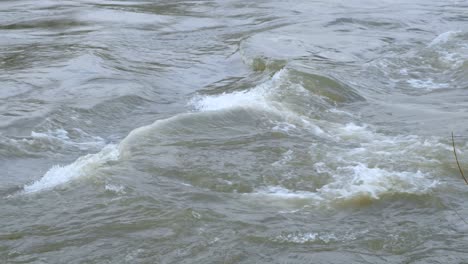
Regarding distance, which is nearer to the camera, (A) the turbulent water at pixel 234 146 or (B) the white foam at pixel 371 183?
(A) the turbulent water at pixel 234 146

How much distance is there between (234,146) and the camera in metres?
5.71

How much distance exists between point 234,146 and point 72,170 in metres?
1.22

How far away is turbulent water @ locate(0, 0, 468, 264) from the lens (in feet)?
13.7

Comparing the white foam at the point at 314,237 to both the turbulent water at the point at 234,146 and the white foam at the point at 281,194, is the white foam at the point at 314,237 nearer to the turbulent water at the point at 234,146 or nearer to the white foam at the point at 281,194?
the turbulent water at the point at 234,146

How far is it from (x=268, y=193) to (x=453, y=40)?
5757mm

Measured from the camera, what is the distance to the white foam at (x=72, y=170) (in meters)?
5.03

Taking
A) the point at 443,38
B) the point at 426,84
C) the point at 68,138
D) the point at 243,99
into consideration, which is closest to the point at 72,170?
the point at 68,138

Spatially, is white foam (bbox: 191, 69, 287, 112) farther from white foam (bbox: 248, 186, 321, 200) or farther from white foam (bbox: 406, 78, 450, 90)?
white foam (bbox: 248, 186, 321, 200)

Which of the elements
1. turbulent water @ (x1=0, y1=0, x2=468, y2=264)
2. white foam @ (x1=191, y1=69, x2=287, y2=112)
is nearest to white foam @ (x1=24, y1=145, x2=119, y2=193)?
turbulent water @ (x1=0, y1=0, x2=468, y2=264)

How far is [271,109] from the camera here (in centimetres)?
653

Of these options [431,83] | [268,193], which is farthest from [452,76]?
[268,193]

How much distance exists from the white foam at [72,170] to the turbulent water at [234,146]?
17 mm

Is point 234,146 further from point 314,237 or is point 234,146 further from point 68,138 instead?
point 314,237

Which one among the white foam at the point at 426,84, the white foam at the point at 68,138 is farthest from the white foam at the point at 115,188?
the white foam at the point at 426,84
